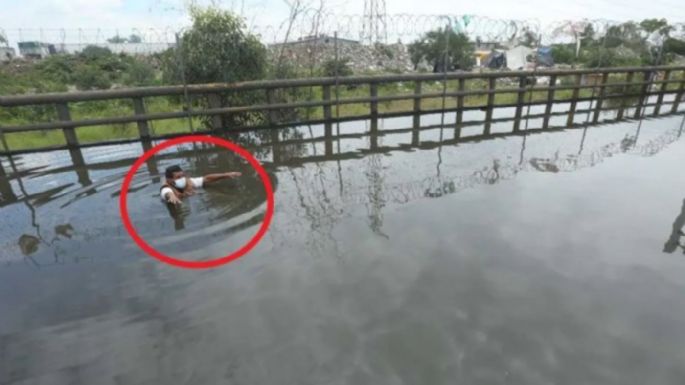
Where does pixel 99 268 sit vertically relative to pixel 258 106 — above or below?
below

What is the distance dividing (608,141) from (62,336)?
8.99m

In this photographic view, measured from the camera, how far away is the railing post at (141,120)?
24.6 ft

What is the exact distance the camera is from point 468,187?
5555 mm

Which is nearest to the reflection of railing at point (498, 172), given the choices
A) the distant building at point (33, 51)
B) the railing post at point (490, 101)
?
the railing post at point (490, 101)

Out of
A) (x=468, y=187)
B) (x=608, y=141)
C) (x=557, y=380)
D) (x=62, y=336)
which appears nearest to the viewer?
(x=557, y=380)

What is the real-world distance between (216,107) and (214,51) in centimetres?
107

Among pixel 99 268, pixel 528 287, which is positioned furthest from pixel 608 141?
pixel 99 268

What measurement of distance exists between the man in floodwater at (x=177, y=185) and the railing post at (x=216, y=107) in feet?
9.98

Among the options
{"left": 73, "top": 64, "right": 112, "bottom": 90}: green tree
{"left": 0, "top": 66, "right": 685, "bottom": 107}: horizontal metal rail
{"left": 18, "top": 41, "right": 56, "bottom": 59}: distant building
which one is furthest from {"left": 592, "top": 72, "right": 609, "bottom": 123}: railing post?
{"left": 18, "top": 41, "right": 56, "bottom": 59}: distant building

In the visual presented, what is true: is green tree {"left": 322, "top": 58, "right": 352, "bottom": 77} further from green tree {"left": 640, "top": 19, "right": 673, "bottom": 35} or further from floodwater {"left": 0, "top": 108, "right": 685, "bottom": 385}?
green tree {"left": 640, "top": 19, "right": 673, "bottom": 35}

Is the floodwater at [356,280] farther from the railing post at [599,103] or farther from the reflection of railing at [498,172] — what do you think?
the railing post at [599,103]

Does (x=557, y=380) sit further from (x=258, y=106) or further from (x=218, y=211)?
(x=258, y=106)

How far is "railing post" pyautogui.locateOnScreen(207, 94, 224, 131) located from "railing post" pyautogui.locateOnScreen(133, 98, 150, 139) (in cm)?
121

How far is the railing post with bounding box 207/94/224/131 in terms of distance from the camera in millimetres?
8105
